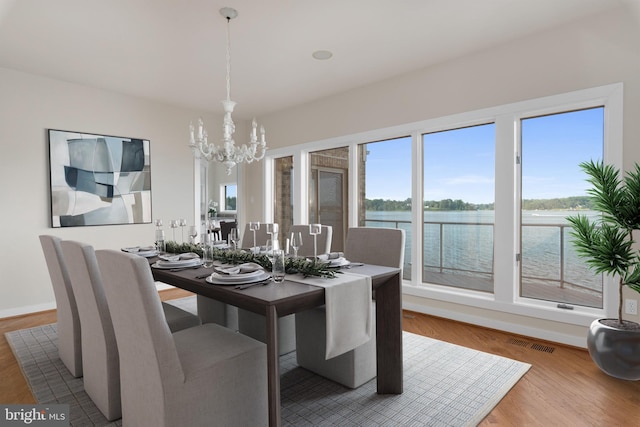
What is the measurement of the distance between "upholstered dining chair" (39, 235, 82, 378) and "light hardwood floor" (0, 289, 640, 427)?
29 centimetres

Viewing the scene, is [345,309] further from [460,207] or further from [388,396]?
[460,207]

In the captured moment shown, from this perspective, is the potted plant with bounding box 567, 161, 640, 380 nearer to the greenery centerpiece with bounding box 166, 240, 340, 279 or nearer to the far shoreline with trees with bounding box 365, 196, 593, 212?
the far shoreline with trees with bounding box 365, 196, 593, 212

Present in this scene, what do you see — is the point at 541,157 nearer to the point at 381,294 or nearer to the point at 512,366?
the point at 512,366

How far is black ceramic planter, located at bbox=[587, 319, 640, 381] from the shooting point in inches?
89.1

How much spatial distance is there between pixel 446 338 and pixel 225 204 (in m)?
8.03

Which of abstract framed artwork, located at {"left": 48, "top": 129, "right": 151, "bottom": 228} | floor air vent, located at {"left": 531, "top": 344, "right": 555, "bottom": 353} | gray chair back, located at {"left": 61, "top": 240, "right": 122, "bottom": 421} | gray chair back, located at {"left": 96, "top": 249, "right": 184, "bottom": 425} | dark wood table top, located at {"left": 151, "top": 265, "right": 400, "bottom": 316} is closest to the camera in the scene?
gray chair back, located at {"left": 96, "top": 249, "right": 184, "bottom": 425}

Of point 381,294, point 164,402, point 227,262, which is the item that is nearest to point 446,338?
point 381,294

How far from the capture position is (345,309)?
1.92m

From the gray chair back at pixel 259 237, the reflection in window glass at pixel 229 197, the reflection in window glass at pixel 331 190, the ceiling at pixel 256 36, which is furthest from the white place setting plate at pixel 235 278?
the reflection in window glass at pixel 229 197

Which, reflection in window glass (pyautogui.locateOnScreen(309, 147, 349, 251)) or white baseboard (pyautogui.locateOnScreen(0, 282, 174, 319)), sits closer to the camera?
white baseboard (pyautogui.locateOnScreen(0, 282, 174, 319))

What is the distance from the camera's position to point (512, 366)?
2.68m

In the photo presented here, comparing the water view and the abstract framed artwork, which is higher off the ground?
the abstract framed artwork

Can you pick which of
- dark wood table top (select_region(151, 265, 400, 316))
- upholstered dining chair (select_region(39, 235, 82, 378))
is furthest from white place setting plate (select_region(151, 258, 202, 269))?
upholstered dining chair (select_region(39, 235, 82, 378))

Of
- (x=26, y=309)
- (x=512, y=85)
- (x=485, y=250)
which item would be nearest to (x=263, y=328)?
(x=485, y=250)
